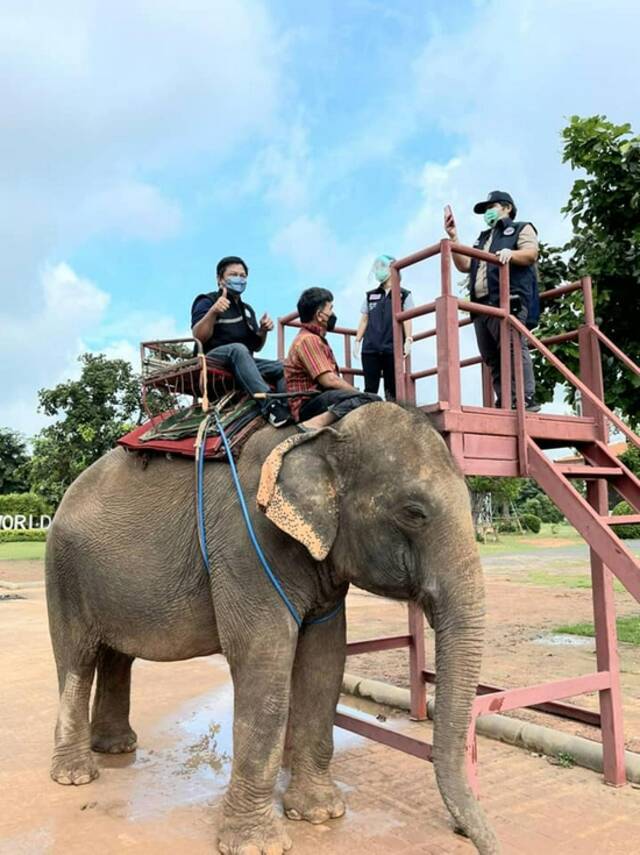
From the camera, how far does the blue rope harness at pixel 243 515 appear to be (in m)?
3.88

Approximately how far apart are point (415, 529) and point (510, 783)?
2.23 meters

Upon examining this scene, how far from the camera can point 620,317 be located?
25.6ft

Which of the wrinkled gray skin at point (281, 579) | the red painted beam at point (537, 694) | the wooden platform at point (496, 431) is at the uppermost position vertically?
the wooden platform at point (496, 431)

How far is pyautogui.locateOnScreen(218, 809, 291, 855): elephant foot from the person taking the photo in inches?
146

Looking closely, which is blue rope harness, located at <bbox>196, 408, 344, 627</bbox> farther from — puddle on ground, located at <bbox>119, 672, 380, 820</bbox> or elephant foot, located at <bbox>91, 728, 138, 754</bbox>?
elephant foot, located at <bbox>91, 728, 138, 754</bbox>

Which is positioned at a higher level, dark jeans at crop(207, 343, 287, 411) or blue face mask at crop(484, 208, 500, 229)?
blue face mask at crop(484, 208, 500, 229)

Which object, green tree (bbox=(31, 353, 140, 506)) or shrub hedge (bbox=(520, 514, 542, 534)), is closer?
green tree (bbox=(31, 353, 140, 506))

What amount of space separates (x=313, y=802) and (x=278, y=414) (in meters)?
2.13

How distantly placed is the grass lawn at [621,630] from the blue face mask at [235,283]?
724 cm

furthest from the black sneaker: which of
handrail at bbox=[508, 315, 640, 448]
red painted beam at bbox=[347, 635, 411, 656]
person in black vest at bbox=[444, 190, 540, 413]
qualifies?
red painted beam at bbox=[347, 635, 411, 656]

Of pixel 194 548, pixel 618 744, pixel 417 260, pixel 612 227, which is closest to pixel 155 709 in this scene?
pixel 194 548

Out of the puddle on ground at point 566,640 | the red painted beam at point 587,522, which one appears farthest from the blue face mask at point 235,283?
the puddle on ground at point 566,640

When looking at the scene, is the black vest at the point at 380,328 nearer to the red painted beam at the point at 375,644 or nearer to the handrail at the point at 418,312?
the handrail at the point at 418,312

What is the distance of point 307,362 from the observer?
14.5 feet
